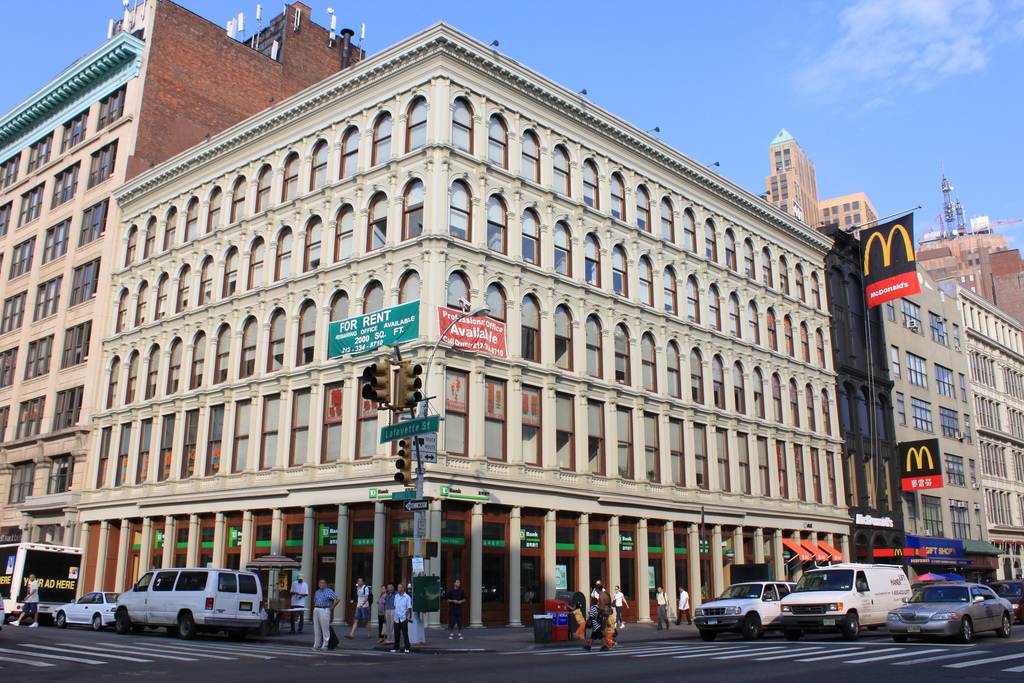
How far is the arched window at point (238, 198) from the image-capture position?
41456 millimetres

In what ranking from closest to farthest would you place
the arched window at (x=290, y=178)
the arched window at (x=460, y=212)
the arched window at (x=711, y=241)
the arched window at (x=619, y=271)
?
1. the arched window at (x=460, y=212)
2. the arched window at (x=290, y=178)
3. the arched window at (x=619, y=271)
4. the arched window at (x=711, y=241)

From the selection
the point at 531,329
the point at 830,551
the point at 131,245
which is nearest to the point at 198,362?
the point at 131,245

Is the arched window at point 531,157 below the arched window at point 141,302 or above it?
above

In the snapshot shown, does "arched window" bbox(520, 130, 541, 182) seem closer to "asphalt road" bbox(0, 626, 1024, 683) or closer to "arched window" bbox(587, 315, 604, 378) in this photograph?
"arched window" bbox(587, 315, 604, 378)

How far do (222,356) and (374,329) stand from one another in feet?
46.2

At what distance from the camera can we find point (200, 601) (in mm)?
25109

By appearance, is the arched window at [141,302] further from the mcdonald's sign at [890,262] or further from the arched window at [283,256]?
the mcdonald's sign at [890,262]

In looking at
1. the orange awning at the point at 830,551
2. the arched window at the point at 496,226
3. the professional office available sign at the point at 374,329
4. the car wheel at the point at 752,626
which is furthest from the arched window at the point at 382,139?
the orange awning at the point at 830,551

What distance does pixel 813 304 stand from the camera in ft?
177

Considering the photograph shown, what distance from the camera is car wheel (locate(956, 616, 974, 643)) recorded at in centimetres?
2130

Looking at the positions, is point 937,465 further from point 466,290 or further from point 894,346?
point 466,290

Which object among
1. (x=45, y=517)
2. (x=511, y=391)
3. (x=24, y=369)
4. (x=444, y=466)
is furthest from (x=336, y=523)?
(x=24, y=369)

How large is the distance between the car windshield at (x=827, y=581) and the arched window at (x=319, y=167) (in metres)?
25.0

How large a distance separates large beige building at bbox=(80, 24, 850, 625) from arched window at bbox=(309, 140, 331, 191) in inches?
Result: 4.0
